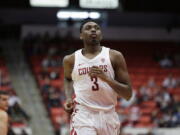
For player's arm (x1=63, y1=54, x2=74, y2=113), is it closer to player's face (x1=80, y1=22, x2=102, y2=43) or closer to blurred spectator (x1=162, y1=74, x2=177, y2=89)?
player's face (x1=80, y1=22, x2=102, y2=43)

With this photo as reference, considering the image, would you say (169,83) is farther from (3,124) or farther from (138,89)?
(3,124)

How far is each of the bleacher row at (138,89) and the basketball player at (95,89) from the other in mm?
11379

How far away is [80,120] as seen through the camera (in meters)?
5.61

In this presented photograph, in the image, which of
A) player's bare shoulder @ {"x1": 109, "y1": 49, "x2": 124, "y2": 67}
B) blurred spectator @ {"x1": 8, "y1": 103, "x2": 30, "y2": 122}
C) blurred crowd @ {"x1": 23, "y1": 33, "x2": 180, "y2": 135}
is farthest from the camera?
blurred crowd @ {"x1": 23, "y1": 33, "x2": 180, "y2": 135}

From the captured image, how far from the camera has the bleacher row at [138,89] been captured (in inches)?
710

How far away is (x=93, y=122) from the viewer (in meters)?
5.58

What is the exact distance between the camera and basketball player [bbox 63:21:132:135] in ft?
18.3

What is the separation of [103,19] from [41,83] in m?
5.15

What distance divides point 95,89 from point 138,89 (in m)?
14.7

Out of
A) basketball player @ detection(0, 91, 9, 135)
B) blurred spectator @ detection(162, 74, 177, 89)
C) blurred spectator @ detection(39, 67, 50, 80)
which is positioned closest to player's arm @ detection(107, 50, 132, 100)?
basketball player @ detection(0, 91, 9, 135)

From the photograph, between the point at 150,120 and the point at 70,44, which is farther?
the point at 70,44

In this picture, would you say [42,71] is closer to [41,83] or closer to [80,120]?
[41,83]

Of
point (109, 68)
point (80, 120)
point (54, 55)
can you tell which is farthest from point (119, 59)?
point (54, 55)

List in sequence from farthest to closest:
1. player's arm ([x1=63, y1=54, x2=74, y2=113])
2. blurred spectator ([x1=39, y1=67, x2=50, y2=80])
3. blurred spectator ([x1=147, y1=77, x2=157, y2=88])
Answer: blurred spectator ([x1=147, y1=77, x2=157, y2=88]), blurred spectator ([x1=39, y1=67, x2=50, y2=80]), player's arm ([x1=63, y1=54, x2=74, y2=113])
